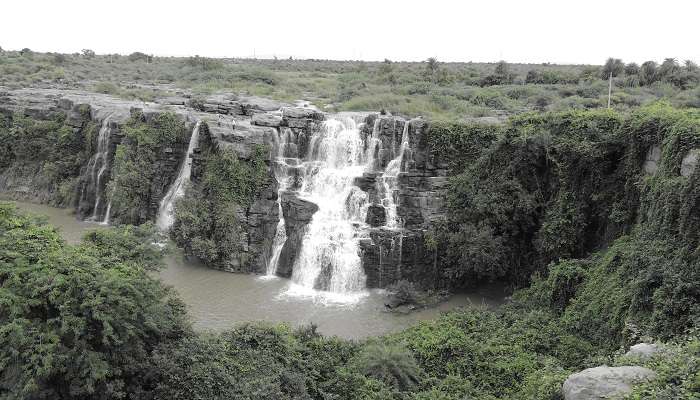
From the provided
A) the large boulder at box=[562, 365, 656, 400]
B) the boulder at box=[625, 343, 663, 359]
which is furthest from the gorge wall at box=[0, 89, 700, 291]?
the large boulder at box=[562, 365, 656, 400]

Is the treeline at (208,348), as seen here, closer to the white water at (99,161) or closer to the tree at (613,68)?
the white water at (99,161)

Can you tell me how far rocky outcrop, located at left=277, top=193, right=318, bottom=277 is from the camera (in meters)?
22.4

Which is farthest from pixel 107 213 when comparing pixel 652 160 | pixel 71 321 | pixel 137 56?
pixel 137 56

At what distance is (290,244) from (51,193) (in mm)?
17716

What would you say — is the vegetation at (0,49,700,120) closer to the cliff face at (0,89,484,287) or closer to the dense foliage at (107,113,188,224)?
the cliff face at (0,89,484,287)

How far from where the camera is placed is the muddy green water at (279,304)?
726 inches

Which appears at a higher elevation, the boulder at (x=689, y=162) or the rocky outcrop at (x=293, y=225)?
the boulder at (x=689, y=162)

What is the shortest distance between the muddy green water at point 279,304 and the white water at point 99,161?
344 inches

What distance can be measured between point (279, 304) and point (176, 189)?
9.97m

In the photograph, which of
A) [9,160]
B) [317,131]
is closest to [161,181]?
[317,131]

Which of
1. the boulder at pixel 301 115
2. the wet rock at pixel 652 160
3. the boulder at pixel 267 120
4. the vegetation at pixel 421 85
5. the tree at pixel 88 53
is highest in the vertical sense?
the tree at pixel 88 53

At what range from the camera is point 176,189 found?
26.6m

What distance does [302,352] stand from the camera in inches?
553

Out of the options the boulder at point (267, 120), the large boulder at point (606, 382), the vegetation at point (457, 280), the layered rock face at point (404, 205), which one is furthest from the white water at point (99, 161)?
the large boulder at point (606, 382)
